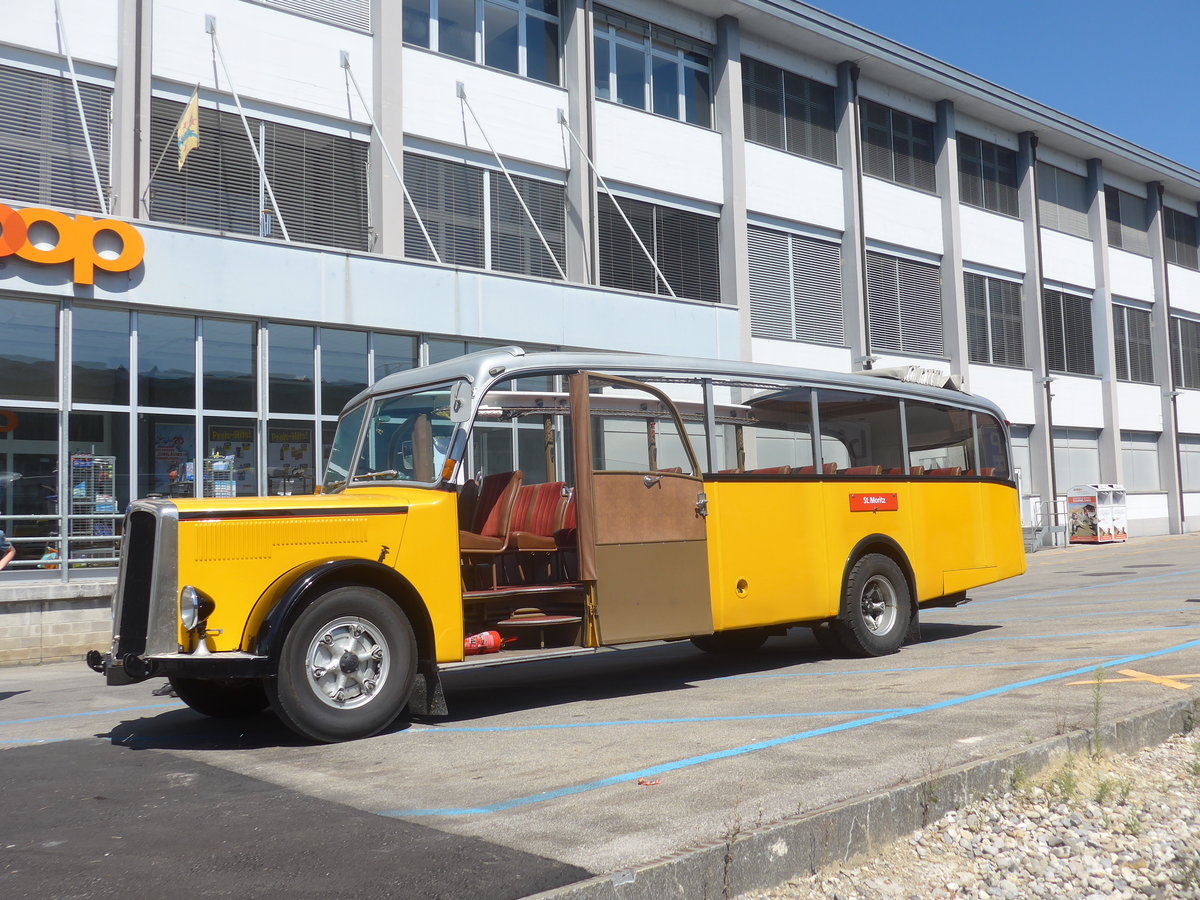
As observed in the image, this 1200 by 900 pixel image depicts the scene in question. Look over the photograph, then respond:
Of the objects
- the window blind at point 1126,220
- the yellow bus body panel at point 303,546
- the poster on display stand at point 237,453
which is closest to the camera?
the yellow bus body panel at point 303,546

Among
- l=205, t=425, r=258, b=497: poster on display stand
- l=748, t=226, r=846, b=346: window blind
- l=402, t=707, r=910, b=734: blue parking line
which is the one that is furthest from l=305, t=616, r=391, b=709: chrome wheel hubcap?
l=748, t=226, r=846, b=346: window blind

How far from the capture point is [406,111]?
20.6 meters

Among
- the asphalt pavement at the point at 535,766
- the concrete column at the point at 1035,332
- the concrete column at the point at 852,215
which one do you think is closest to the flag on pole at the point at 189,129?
the asphalt pavement at the point at 535,766

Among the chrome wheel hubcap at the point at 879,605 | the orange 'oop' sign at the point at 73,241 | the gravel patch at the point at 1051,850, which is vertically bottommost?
the gravel patch at the point at 1051,850

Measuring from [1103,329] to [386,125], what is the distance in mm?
27465

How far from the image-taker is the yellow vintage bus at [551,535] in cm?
677

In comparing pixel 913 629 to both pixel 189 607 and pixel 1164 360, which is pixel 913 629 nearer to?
pixel 189 607

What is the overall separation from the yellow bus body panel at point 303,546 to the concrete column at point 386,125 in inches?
514

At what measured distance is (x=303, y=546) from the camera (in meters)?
7.00

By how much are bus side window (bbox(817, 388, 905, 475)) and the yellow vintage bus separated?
30 millimetres

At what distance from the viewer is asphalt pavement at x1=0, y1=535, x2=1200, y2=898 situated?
14.2ft

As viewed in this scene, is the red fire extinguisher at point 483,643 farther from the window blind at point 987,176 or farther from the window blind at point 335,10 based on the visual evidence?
the window blind at point 987,176

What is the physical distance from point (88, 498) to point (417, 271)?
6.28 meters

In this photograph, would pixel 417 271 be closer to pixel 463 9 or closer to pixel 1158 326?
pixel 463 9
